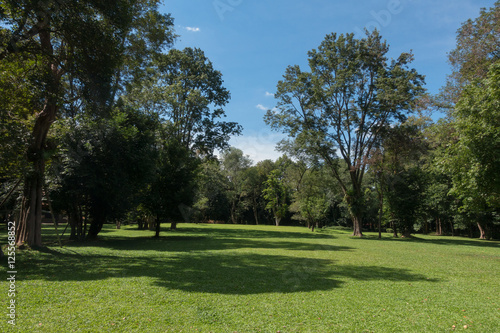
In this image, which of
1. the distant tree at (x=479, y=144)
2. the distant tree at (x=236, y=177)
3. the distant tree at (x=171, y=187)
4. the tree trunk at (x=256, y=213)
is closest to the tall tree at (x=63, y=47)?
the distant tree at (x=171, y=187)

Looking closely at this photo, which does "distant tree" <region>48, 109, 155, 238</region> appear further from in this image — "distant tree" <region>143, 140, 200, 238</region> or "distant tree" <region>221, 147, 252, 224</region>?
"distant tree" <region>221, 147, 252, 224</region>

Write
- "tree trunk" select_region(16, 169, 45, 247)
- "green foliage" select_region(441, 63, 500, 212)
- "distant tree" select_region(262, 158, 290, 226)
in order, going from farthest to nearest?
"distant tree" select_region(262, 158, 290, 226), "tree trunk" select_region(16, 169, 45, 247), "green foliage" select_region(441, 63, 500, 212)

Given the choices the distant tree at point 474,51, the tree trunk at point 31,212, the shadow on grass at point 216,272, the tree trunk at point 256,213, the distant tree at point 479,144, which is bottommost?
the tree trunk at point 256,213

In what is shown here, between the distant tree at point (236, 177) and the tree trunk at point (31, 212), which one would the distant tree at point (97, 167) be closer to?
the tree trunk at point (31, 212)

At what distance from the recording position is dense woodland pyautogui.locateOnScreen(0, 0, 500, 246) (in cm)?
931

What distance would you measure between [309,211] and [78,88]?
96.9ft

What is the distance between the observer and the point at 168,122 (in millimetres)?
→ 26141

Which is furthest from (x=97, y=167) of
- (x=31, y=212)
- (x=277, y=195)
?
(x=277, y=195)

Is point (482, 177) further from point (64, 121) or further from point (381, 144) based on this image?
point (64, 121)

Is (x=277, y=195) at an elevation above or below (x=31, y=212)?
above

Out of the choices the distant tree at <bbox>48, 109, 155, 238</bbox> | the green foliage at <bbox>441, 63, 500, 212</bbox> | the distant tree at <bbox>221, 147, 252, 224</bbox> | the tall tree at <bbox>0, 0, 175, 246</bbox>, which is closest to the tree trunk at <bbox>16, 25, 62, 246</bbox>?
the tall tree at <bbox>0, 0, 175, 246</bbox>

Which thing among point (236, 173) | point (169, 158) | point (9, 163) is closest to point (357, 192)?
point (169, 158)

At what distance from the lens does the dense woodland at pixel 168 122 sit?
9.31m

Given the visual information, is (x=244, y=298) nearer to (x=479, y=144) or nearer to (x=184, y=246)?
(x=184, y=246)
